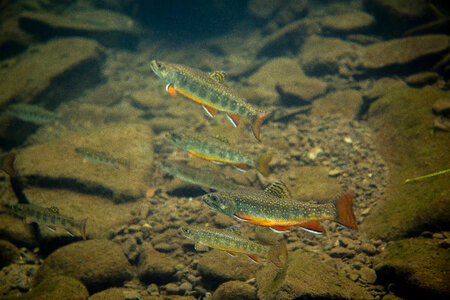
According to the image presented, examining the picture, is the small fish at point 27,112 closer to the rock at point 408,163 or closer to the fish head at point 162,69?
the fish head at point 162,69

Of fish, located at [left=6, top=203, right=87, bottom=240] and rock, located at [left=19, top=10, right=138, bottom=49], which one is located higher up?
rock, located at [left=19, top=10, right=138, bottom=49]

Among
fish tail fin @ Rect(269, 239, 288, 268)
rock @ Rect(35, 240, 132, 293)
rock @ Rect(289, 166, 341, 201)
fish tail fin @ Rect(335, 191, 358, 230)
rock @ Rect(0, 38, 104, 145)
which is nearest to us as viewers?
fish tail fin @ Rect(335, 191, 358, 230)

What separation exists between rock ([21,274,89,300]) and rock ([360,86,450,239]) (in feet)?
17.0

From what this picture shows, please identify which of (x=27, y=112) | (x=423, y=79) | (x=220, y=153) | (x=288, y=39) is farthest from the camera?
(x=288, y=39)

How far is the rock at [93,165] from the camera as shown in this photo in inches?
234

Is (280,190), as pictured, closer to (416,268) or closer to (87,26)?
(416,268)

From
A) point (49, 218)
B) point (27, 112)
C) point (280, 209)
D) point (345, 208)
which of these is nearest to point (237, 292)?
point (280, 209)

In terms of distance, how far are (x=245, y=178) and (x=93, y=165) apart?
4312 mm

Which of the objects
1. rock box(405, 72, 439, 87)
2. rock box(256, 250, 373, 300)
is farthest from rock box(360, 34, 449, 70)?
rock box(256, 250, 373, 300)

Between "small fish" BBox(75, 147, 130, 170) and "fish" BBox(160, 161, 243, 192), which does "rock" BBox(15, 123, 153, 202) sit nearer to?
"small fish" BBox(75, 147, 130, 170)

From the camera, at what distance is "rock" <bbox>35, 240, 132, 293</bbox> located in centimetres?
414

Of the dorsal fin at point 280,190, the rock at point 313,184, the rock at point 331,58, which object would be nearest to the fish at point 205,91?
the dorsal fin at point 280,190

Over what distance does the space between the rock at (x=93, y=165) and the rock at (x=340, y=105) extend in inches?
239

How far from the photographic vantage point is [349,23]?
11.8 m
